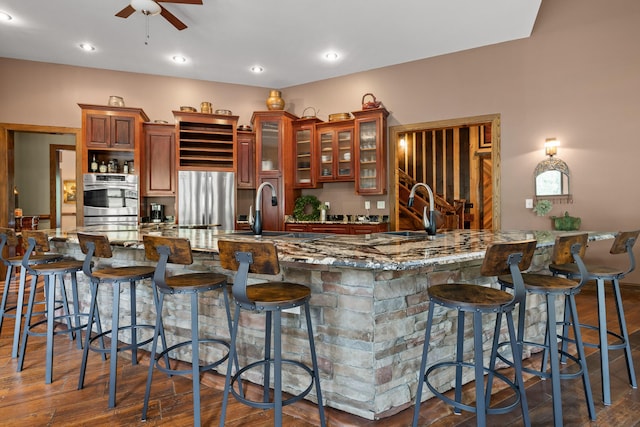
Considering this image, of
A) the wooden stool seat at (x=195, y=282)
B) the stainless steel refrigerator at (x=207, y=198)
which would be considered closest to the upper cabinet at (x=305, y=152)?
the stainless steel refrigerator at (x=207, y=198)

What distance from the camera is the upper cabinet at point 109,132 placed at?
5.23 m

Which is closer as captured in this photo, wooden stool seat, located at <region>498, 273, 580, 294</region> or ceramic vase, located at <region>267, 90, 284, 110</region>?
wooden stool seat, located at <region>498, 273, 580, 294</region>

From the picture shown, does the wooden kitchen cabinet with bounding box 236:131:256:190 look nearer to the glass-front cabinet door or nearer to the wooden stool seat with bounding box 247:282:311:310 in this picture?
the glass-front cabinet door

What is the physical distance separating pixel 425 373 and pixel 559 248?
36.3 inches

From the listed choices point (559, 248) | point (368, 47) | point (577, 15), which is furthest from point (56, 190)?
point (577, 15)

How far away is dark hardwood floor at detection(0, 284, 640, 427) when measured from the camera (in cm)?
183

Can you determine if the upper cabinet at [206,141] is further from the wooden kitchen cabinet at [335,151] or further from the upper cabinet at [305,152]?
the wooden kitchen cabinet at [335,151]

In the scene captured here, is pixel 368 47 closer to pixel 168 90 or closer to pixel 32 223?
pixel 168 90

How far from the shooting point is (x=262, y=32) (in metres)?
4.60

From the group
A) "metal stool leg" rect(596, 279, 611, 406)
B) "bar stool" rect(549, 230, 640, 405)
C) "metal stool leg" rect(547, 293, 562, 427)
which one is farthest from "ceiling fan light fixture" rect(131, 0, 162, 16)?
"metal stool leg" rect(596, 279, 611, 406)

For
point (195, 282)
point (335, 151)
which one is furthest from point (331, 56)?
point (195, 282)

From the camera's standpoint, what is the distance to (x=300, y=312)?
6.62ft

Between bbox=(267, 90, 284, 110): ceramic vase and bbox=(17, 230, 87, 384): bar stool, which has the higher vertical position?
bbox=(267, 90, 284, 110): ceramic vase

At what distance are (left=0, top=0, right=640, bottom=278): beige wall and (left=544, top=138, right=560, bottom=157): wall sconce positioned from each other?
9cm
